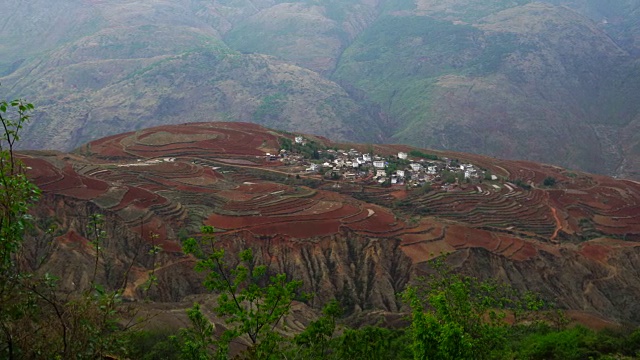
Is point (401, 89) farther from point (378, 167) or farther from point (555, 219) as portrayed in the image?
point (555, 219)

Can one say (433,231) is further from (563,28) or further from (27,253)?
(563,28)

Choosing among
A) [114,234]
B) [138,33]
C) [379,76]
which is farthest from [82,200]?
[138,33]

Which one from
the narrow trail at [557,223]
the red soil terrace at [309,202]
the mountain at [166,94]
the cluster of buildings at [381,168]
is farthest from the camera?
the mountain at [166,94]

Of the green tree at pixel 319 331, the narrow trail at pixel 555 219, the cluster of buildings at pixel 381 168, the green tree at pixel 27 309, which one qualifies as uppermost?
the green tree at pixel 27 309

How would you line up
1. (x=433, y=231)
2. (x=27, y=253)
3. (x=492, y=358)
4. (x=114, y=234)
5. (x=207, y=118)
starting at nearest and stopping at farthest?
1. (x=492, y=358)
2. (x=27, y=253)
3. (x=114, y=234)
4. (x=433, y=231)
5. (x=207, y=118)

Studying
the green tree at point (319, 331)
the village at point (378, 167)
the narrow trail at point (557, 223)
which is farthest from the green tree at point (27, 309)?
the village at point (378, 167)

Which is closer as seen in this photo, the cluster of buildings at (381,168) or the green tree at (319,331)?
the green tree at (319,331)

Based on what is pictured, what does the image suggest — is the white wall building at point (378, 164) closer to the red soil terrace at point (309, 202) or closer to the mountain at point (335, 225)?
the mountain at point (335, 225)

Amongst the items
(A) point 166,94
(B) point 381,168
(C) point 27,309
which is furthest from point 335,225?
(A) point 166,94
